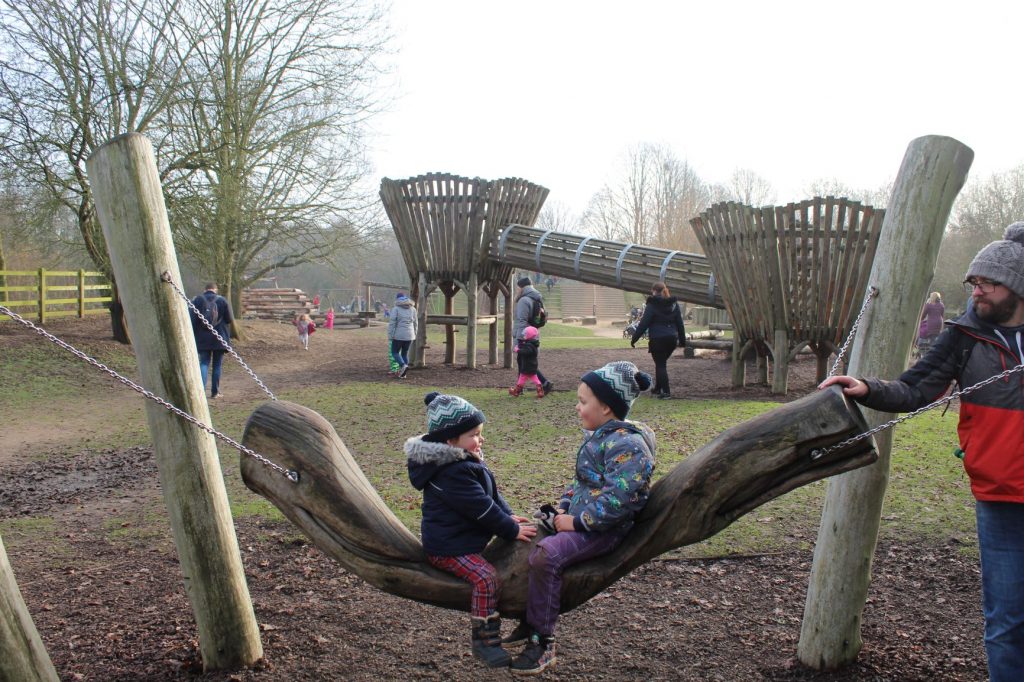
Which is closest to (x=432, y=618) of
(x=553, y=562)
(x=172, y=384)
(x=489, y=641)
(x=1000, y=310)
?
(x=489, y=641)

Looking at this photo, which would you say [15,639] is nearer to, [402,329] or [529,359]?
[529,359]

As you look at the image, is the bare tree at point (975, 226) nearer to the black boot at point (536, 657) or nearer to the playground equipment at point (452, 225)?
the playground equipment at point (452, 225)

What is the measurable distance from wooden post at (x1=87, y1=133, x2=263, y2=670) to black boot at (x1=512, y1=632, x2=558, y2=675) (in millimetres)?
1632

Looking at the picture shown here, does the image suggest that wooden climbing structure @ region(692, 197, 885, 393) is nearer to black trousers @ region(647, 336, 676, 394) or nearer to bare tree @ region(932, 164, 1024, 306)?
black trousers @ region(647, 336, 676, 394)

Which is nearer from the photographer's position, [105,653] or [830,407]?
[830,407]

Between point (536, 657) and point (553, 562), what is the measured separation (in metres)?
0.38

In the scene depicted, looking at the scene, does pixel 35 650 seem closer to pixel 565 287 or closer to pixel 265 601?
pixel 265 601

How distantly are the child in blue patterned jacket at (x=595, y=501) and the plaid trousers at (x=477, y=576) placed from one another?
144 millimetres

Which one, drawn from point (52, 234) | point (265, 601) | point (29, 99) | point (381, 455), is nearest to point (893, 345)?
point (265, 601)

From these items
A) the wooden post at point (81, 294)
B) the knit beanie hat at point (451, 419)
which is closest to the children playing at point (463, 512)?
the knit beanie hat at point (451, 419)

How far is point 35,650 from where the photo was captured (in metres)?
3.15

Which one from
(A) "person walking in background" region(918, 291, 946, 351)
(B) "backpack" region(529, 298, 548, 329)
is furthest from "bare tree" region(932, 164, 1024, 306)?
(B) "backpack" region(529, 298, 548, 329)

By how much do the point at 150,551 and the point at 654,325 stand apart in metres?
7.82

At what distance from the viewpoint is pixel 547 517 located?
3.13 m
